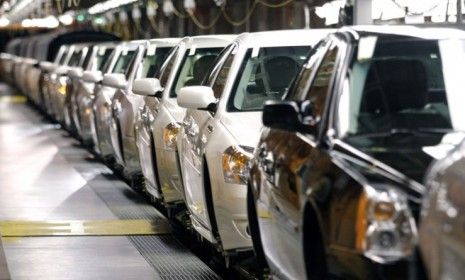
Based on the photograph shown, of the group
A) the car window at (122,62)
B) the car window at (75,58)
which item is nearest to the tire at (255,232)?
the car window at (122,62)

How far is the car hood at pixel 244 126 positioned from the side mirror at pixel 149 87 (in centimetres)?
363

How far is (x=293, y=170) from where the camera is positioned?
24.1 feet

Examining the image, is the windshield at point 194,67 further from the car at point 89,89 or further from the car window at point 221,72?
the car at point 89,89

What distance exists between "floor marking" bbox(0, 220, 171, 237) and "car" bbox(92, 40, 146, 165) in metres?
3.66

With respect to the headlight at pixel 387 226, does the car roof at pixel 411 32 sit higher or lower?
higher

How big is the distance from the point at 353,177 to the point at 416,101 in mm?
1114

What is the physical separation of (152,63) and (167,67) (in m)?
2.30

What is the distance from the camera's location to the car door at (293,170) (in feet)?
23.5

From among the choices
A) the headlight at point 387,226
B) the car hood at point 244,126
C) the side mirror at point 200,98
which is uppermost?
the headlight at point 387,226

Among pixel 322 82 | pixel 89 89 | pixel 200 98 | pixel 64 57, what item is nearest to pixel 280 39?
pixel 200 98

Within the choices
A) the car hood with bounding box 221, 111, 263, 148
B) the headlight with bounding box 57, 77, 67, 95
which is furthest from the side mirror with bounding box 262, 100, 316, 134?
the headlight with bounding box 57, 77, 67, 95

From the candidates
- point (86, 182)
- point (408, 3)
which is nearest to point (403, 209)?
point (408, 3)

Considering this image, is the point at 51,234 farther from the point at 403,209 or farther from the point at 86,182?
the point at 403,209

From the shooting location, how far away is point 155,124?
44.5ft
